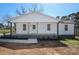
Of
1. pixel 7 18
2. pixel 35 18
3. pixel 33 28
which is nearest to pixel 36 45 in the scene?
pixel 33 28

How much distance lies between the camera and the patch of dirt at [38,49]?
28.5 feet

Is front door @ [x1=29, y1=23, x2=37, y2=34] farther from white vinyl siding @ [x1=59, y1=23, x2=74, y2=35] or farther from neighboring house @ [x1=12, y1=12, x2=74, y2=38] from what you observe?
white vinyl siding @ [x1=59, y1=23, x2=74, y2=35]

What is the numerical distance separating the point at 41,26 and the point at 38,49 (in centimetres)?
55

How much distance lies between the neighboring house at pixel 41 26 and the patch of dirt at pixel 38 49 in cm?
23

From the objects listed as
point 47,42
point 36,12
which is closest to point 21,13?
point 36,12

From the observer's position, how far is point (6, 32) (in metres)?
8.84

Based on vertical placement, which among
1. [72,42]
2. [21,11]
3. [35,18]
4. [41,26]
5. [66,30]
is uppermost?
[21,11]

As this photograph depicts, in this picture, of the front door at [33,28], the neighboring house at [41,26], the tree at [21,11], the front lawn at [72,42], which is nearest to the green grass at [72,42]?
the front lawn at [72,42]

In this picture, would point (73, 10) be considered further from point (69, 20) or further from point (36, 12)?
point (36, 12)

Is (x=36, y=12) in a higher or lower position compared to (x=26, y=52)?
higher

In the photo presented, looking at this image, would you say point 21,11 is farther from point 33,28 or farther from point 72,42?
point 72,42

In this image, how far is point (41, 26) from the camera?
886 centimetres

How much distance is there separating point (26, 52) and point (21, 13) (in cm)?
91

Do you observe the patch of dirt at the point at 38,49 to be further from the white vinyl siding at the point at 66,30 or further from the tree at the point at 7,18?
the tree at the point at 7,18
